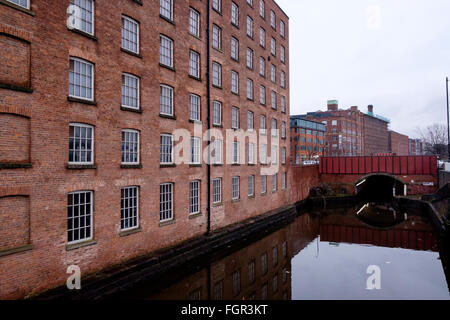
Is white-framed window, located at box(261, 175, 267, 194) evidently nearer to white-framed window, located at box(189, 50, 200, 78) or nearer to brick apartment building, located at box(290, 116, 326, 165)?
white-framed window, located at box(189, 50, 200, 78)

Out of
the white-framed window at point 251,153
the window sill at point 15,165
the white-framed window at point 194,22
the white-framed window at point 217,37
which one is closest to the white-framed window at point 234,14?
the white-framed window at point 217,37

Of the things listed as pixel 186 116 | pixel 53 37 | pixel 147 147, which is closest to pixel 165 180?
pixel 147 147

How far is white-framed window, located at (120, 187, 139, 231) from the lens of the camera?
40.2 feet

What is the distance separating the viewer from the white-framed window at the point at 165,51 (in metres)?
14.3

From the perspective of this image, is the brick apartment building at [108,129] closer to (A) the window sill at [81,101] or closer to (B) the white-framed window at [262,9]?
(A) the window sill at [81,101]

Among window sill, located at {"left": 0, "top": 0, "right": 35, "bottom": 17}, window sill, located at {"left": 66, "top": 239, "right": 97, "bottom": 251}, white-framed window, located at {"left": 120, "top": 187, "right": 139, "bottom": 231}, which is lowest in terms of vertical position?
window sill, located at {"left": 66, "top": 239, "right": 97, "bottom": 251}

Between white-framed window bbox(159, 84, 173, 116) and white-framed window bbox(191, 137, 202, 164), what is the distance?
217 centimetres

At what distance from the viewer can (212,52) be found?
17953 millimetres

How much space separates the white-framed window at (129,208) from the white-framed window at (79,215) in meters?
1.40

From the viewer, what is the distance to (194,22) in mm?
16688

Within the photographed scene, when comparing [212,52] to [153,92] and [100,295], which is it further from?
[100,295]

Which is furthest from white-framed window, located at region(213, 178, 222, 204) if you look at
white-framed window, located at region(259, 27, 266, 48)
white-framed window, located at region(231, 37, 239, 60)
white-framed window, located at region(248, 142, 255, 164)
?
white-framed window, located at region(259, 27, 266, 48)

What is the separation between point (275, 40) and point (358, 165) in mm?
18809

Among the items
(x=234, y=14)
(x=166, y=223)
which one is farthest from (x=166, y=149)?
(x=234, y=14)
